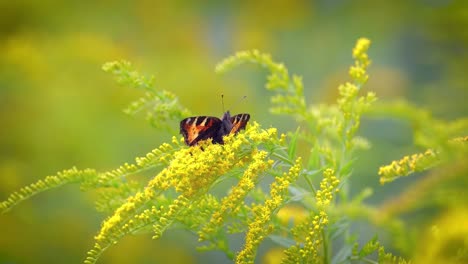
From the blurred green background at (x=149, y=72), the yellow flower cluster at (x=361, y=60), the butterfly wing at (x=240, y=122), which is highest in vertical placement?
the blurred green background at (x=149, y=72)

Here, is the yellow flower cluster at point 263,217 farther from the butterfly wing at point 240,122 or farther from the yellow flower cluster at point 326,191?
the butterfly wing at point 240,122

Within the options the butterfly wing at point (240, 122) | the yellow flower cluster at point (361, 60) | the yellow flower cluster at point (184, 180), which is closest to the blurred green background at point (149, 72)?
the yellow flower cluster at point (361, 60)

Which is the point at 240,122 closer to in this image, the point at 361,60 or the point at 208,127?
the point at 208,127

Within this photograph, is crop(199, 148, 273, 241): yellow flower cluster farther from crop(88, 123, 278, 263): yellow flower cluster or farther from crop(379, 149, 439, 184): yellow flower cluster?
crop(379, 149, 439, 184): yellow flower cluster

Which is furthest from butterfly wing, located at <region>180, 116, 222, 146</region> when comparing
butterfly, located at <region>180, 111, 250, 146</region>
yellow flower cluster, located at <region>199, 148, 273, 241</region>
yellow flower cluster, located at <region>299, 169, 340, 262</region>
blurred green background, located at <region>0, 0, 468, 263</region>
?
blurred green background, located at <region>0, 0, 468, 263</region>

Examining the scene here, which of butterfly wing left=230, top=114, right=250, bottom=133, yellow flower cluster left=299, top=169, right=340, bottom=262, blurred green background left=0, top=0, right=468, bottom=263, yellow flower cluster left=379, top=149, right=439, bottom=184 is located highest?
blurred green background left=0, top=0, right=468, bottom=263

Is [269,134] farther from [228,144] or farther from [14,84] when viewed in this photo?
[14,84]
